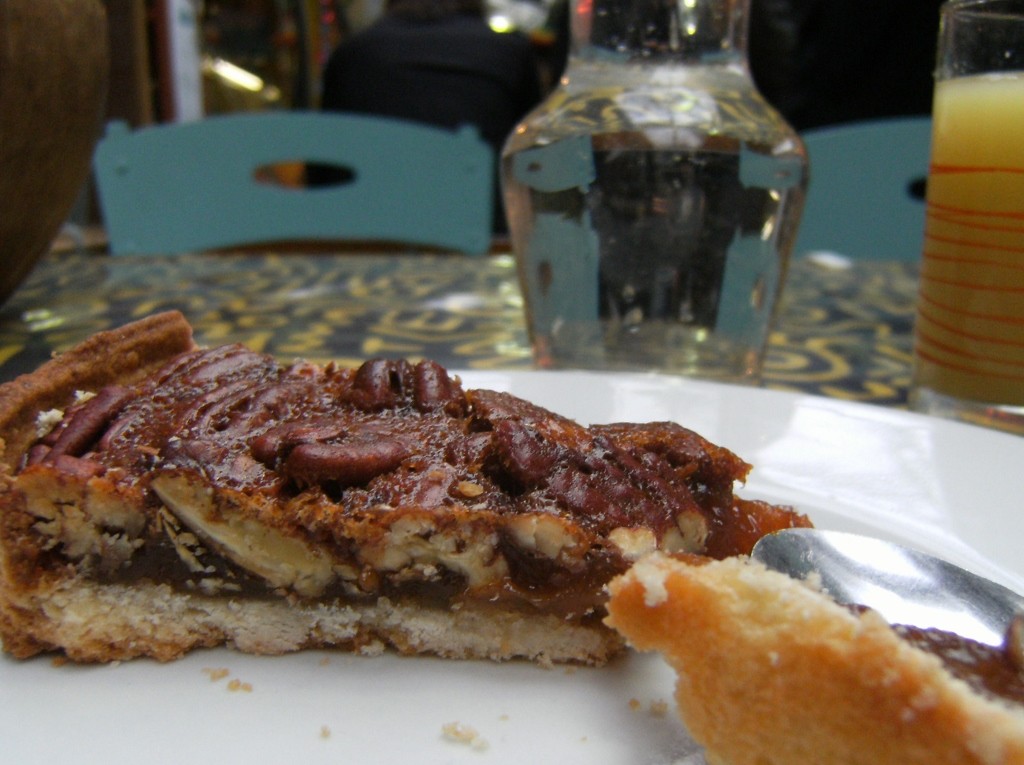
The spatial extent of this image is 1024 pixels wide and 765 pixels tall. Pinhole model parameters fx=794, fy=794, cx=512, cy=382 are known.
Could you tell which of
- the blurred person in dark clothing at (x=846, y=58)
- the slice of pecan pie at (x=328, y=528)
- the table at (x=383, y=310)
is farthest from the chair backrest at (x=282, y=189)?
the slice of pecan pie at (x=328, y=528)

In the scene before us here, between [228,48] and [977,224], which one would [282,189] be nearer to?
[977,224]

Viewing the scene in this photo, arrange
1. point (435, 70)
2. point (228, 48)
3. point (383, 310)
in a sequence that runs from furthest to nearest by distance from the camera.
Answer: point (228, 48) < point (435, 70) < point (383, 310)

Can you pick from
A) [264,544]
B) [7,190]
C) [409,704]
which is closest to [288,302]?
[7,190]

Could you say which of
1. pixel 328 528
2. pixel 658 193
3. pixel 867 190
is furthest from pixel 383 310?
pixel 867 190

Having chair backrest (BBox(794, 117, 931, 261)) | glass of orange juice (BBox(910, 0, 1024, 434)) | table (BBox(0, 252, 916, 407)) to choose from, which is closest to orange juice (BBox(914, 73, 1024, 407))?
glass of orange juice (BBox(910, 0, 1024, 434))

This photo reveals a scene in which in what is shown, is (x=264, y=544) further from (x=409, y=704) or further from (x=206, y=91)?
(x=206, y=91)

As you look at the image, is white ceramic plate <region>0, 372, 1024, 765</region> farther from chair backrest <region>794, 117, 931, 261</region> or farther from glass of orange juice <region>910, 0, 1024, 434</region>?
chair backrest <region>794, 117, 931, 261</region>
